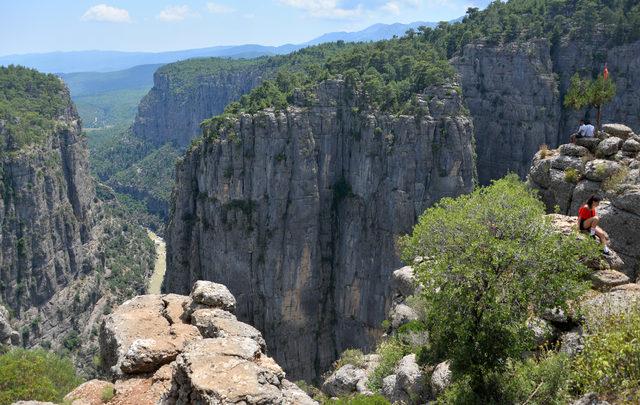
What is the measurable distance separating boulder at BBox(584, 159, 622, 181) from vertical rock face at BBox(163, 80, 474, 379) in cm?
3370

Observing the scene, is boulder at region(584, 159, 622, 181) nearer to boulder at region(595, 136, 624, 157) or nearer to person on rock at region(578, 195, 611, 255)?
boulder at region(595, 136, 624, 157)

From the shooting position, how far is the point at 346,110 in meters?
60.1

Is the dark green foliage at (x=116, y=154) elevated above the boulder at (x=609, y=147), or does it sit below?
below

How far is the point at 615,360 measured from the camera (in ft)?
32.3

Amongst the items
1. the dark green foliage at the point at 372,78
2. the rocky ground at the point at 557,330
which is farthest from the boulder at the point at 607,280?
the dark green foliage at the point at 372,78

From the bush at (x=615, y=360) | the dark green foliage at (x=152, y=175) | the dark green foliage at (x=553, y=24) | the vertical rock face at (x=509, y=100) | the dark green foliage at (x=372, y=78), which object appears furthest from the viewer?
the dark green foliage at (x=152, y=175)

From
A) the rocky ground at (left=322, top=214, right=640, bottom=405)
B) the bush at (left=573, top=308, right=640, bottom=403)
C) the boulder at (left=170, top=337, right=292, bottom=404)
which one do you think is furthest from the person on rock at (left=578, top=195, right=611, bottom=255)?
the boulder at (left=170, top=337, right=292, bottom=404)

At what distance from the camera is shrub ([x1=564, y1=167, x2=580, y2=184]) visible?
22297mm

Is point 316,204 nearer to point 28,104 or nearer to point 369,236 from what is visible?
point 369,236

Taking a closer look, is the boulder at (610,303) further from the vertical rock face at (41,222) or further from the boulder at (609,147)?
the vertical rock face at (41,222)

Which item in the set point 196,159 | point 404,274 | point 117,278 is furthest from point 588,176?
point 117,278

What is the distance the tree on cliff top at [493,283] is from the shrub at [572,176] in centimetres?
934

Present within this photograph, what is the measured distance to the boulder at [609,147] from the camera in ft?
72.3

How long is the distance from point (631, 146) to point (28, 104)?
3665 inches
